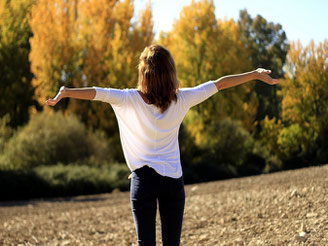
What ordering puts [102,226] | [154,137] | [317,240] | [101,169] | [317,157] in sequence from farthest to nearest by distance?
[317,157] → [101,169] → [102,226] → [317,240] → [154,137]

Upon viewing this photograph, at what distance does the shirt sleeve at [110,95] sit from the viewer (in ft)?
8.52

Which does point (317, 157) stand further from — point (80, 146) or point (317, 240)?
point (317, 240)

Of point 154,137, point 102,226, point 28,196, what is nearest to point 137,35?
point 28,196

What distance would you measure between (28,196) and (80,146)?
312cm

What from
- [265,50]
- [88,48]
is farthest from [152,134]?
[265,50]

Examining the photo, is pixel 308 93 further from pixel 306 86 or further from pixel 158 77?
pixel 158 77

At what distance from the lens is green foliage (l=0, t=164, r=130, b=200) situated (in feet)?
47.7

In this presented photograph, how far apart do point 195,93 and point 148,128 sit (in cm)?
35

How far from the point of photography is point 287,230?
5.60m

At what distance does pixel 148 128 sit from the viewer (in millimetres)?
2695

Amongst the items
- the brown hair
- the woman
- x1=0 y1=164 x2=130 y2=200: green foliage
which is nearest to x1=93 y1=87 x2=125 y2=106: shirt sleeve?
the woman

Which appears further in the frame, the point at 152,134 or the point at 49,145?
the point at 49,145

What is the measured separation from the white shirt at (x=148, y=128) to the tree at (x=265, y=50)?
2686 cm

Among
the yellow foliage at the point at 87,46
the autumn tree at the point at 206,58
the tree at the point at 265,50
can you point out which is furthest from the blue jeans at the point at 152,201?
the tree at the point at 265,50
